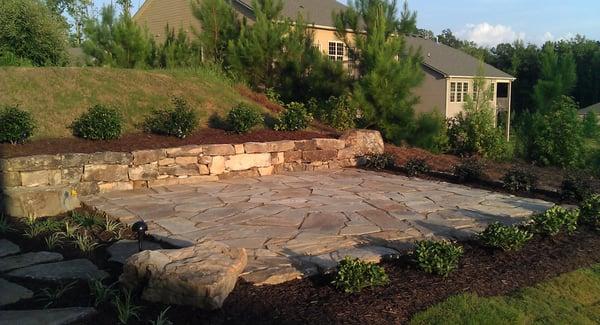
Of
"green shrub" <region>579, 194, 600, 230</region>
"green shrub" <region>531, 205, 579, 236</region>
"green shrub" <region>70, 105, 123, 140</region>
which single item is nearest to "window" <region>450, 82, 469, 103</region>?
"green shrub" <region>579, 194, 600, 230</region>

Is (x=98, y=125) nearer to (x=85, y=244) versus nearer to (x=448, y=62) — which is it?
(x=85, y=244)

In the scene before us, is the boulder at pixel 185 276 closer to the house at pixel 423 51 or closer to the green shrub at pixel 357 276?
the green shrub at pixel 357 276

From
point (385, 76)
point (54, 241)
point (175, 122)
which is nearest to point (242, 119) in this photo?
point (175, 122)

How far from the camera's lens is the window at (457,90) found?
995 inches

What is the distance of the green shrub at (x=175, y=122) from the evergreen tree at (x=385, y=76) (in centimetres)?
416

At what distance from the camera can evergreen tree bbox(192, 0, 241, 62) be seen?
12.9m

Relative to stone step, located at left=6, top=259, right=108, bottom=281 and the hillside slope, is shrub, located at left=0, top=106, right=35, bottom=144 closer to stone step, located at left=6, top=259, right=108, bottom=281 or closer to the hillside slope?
the hillside slope

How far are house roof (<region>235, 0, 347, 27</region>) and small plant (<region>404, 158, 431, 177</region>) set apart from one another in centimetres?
1145

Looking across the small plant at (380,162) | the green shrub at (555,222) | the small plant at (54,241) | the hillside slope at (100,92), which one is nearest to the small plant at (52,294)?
the small plant at (54,241)

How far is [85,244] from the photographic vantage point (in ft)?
15.2

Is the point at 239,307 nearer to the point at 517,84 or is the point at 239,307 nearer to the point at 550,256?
the point at 550,256

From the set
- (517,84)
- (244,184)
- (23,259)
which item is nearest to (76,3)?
(517,84)

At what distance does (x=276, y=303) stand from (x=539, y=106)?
13.2 meters

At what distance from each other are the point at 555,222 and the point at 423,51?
62.8 ft
